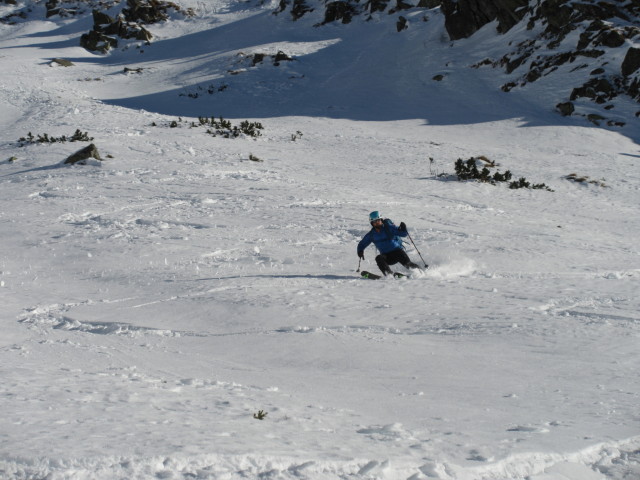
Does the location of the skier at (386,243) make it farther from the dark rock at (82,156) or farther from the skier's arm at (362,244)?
the dark rock at (82,156)

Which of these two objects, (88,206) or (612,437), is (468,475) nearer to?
(612,437)

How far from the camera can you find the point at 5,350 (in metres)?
5.07

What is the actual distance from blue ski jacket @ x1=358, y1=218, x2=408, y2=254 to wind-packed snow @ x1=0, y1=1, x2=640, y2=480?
19.2 inches

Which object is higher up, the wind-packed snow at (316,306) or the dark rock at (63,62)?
the dark rock at (63,62)

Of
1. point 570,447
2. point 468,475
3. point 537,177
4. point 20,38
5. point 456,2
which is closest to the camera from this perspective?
point 468,475

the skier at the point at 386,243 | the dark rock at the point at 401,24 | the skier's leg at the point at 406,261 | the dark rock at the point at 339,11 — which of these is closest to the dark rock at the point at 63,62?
the dark rock at the point at 339,11

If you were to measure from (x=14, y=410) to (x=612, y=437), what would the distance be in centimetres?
372

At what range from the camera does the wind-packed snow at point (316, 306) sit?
10.7 ft

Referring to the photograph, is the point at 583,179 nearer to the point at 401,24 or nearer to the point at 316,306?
the point at 316,306

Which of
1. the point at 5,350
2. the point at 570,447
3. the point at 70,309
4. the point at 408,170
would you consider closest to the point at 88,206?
the point at 70,309

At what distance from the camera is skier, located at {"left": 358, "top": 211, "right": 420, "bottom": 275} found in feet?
28.8

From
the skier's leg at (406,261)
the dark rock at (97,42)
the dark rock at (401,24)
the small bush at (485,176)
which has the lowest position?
the small bush at (485,176)

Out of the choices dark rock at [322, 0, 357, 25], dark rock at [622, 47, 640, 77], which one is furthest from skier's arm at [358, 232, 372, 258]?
dark rock at [322, 0, 357, 25]

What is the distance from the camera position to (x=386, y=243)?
8914 millimetres
